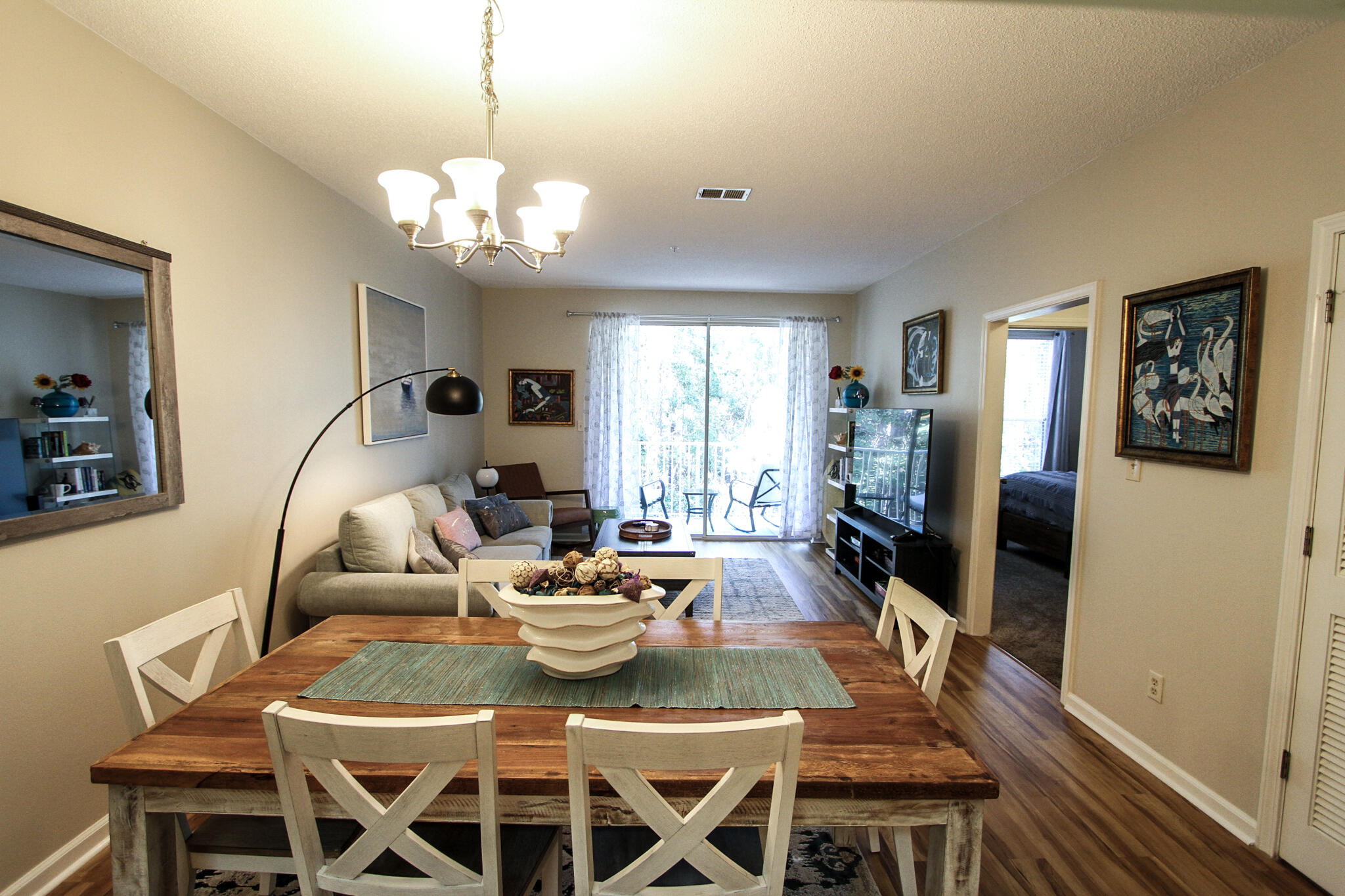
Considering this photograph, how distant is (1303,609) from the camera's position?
5.81 ft

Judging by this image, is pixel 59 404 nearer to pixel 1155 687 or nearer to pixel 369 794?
pixel 369 794

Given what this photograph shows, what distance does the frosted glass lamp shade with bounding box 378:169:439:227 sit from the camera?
1630 millimetres

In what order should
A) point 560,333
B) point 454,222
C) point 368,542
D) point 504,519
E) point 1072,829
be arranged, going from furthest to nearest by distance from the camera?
point 560,333, point 504,519, point 368,542, point 1072,829, point 454,222

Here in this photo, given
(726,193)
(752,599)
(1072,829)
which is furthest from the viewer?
(752,599)

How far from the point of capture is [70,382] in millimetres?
1704

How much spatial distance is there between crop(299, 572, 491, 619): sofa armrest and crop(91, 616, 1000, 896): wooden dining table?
3.82 ft

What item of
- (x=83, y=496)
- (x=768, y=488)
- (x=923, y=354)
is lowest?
(x=768, y=488)

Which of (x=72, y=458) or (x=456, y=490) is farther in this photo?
(x=456, y=490)

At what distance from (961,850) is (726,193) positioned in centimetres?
287

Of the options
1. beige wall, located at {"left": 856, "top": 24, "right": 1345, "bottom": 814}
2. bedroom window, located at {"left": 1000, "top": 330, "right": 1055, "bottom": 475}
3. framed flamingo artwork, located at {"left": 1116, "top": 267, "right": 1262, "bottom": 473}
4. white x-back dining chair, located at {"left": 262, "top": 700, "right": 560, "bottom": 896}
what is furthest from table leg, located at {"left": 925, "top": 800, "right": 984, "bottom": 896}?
bedroom window, located at {"left": 1000, "top": 330, "right": 1055, "bottom": 475}

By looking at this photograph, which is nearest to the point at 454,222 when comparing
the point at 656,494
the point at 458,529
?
the point at 458,529

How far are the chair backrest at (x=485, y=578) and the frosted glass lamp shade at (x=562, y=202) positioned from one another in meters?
1.11

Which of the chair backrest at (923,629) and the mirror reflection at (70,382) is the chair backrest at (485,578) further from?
the chair backrest at (923,629)

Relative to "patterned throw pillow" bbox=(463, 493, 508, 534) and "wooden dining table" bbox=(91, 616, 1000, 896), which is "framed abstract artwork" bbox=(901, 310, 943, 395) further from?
"patterned throw pillow" bbox=(463, 493, 508, 534)
